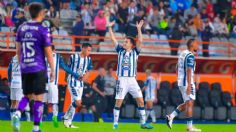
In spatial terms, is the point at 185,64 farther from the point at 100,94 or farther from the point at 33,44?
the point at 100,94

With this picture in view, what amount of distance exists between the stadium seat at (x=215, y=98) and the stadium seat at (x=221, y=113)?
0.20 metres

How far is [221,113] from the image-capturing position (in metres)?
32.9

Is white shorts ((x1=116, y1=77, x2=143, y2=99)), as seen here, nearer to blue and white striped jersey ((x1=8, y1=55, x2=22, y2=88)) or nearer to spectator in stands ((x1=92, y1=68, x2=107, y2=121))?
blue and white striped jersey ((x1=8, y1=55, x2=22, y2=88))

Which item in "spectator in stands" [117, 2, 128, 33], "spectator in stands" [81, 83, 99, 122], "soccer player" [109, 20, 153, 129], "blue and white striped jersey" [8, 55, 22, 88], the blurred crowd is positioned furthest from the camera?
"spectator in stands" [117, 2, 128, 33]

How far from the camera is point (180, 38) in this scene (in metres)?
32.7

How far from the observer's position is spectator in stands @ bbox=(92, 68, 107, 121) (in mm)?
29594

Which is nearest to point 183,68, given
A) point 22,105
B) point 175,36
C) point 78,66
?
point 78,66

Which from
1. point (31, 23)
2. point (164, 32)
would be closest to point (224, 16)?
point (164, 32)

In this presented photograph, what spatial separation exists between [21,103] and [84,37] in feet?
49.3

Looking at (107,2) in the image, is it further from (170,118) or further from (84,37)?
(170,118)

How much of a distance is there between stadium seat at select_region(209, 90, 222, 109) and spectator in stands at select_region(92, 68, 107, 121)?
5.48m

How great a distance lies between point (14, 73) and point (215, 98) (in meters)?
13.9

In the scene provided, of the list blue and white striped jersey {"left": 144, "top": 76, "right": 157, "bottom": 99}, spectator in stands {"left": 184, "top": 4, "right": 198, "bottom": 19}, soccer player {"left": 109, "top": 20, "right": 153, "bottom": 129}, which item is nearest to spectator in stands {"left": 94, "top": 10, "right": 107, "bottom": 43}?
blue and white striped jersey {"left": 144, "top": 76, "right": 157, "bottom": 99}

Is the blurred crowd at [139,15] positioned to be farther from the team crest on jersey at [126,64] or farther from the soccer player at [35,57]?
the soccer player at [35,57]
